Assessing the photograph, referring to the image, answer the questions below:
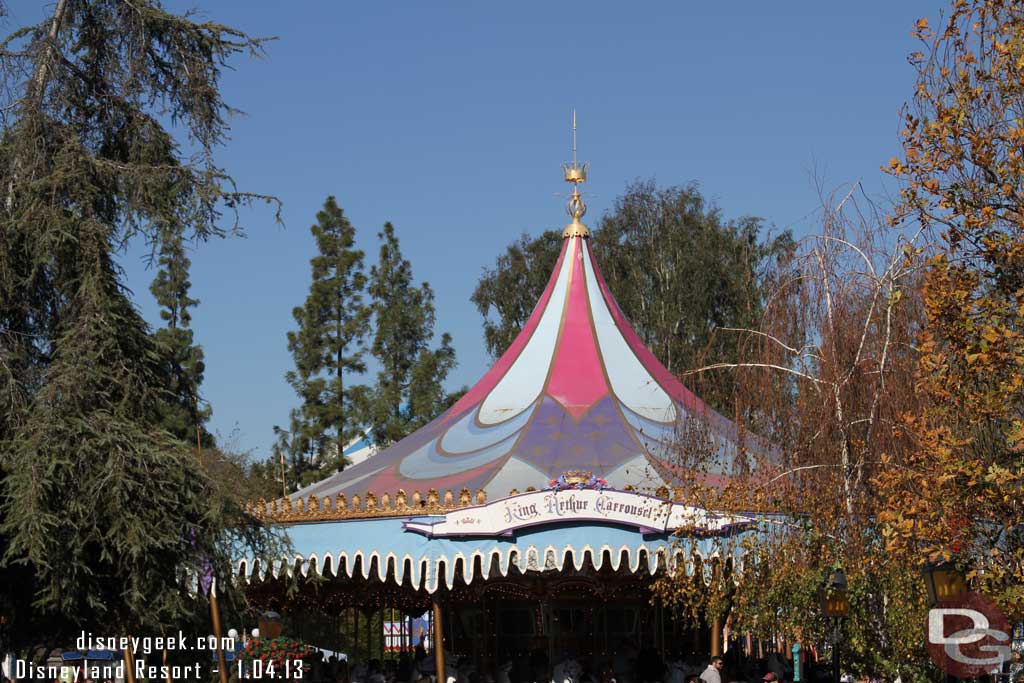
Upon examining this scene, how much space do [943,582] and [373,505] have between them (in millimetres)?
7258

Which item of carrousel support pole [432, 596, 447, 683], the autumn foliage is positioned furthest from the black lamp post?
carrousel support pole [432, 596, 447, 683]

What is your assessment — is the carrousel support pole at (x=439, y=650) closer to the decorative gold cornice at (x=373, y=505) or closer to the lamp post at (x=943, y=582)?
the decorative gold cornice at (x=373, y=505)

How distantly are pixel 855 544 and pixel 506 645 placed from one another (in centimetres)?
960

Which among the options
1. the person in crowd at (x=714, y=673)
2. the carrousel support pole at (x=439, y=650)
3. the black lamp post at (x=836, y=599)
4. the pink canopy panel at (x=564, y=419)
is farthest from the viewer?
the pink canopy panel at (x=564, y=419)

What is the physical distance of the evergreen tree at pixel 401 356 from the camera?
1364 inches

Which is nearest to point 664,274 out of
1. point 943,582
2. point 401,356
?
point 401,356

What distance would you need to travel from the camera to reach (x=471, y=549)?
610 inches

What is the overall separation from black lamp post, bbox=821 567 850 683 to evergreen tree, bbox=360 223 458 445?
74.2ft

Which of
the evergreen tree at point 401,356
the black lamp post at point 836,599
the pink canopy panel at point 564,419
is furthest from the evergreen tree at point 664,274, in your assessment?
the black lamp post at point 836,599

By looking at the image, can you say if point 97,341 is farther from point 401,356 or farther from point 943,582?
point 401,356

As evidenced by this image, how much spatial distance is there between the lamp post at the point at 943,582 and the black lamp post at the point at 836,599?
1373 mm

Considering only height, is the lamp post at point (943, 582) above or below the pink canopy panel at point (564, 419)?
below

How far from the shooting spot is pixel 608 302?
20406 millimetres

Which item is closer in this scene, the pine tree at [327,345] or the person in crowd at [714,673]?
the person in crowd at [714,673]
